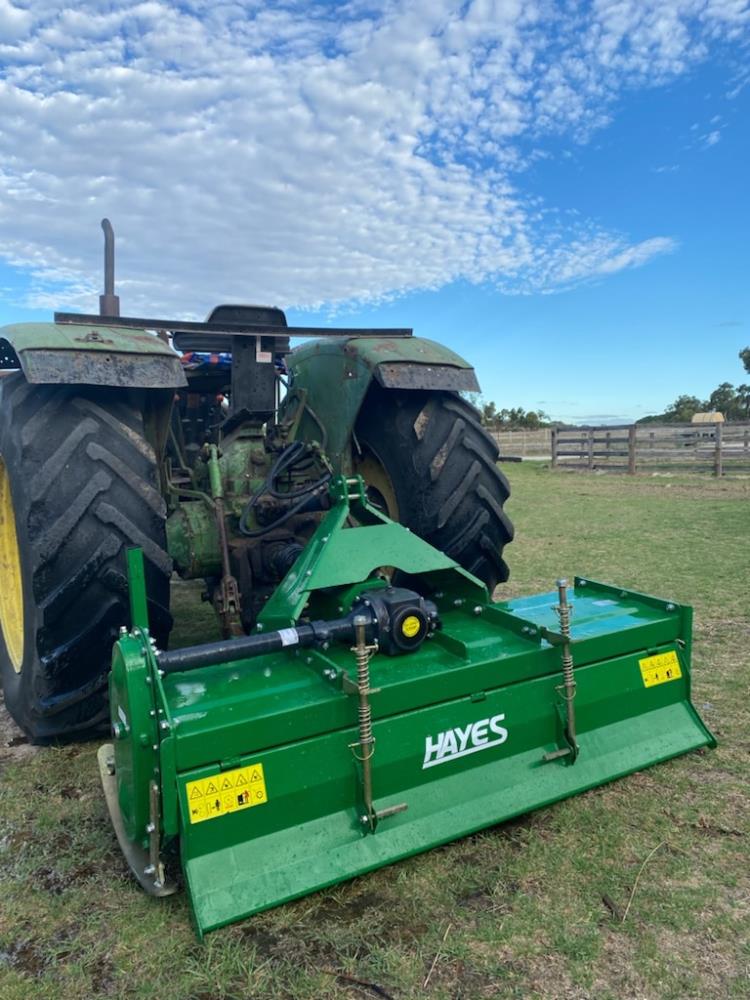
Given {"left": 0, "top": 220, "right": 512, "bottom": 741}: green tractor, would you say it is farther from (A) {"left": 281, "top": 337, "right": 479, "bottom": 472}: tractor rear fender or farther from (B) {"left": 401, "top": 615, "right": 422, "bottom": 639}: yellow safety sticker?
(B) {"left": 401, "top": 615, "right": 422, "bottom": 639}: yellow safety sticker

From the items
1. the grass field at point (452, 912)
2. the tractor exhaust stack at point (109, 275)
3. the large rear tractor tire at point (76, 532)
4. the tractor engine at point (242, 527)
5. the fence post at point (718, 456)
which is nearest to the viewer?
the grass field at point (452, 912)

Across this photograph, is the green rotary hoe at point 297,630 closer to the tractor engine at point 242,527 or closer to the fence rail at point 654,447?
the tractor engine at point 242,527

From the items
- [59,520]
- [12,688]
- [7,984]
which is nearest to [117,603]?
[59,520]

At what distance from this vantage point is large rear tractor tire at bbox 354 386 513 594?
3004mm

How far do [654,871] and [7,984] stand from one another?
5.08 feet

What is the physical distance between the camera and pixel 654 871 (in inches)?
74.2

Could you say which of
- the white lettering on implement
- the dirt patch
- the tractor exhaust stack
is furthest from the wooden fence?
the dirt patch

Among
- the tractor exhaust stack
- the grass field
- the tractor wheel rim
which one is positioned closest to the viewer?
the grass field

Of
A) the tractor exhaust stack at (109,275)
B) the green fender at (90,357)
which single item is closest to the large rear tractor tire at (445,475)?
the green fender at (90,357)

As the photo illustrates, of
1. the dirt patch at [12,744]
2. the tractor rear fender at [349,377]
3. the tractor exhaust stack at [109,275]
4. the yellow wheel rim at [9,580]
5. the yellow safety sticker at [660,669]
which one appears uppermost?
the tractor exhaust stack at [109,275]

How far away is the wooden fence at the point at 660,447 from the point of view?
15227 mm

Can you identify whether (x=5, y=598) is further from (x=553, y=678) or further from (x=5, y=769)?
(x=553, y=678)

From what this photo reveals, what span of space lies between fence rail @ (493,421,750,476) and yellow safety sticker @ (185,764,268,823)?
1451cm

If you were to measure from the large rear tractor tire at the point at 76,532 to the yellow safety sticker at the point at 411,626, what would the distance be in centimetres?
84
